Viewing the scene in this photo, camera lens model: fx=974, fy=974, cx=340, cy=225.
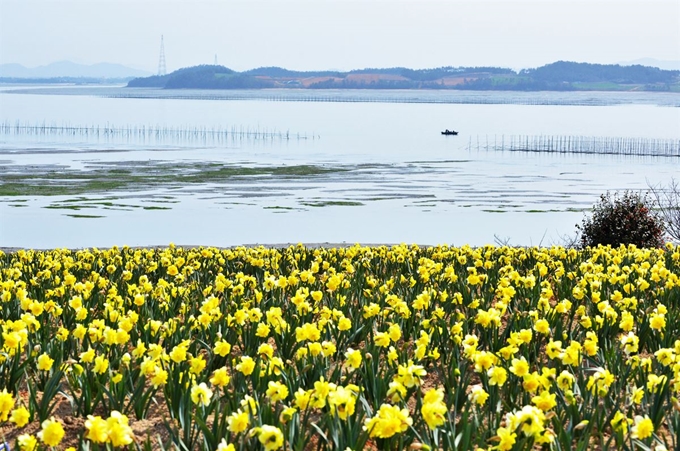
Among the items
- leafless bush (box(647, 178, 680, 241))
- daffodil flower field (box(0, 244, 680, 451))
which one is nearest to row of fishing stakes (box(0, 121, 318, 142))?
leafless bush (box(647, 178, 680, 241))

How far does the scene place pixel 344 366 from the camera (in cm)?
664

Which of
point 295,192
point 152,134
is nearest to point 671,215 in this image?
point 295,192

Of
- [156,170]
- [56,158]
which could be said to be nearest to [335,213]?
[156,170]

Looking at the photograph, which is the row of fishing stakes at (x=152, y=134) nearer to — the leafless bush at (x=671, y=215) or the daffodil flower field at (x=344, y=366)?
the leafless bush at (x=671, y=215)

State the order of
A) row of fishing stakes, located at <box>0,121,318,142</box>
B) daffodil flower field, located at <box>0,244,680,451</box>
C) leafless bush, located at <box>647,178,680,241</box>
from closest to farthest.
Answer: daffodil flower field, located at <box>0,244,680,451</box> < leafless bush, located at <box>647,178,680,241</box> < row of fishing stakes, located at <box>0,121,318,142</box>

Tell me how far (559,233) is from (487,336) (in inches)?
1102

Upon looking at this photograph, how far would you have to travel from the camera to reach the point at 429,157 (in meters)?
84.2

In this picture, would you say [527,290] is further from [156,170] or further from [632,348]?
[156,170]

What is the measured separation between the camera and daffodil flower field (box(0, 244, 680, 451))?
442cm

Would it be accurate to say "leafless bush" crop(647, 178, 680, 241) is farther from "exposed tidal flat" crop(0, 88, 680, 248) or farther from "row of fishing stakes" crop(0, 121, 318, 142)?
"row of fishing stakes" crop(0, 121, 318, 142)

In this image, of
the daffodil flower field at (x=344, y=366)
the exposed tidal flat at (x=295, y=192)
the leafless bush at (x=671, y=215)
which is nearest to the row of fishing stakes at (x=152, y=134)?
the exposed tidal flat at (x=295, y=192)

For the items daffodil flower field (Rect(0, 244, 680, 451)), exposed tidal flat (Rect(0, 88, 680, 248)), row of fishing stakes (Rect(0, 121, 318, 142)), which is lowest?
exposed tidal flat (Rect(0, 88, 680, 248))

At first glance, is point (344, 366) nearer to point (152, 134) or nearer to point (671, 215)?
point (671, 215)

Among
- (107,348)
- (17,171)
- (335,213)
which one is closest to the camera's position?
(107,348)
